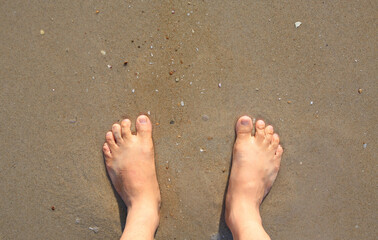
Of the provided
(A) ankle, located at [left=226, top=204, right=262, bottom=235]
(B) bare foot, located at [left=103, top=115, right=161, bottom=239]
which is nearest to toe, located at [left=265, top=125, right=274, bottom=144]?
(A) ankle, located at [left=226, top=204, right=262, bottom=235]

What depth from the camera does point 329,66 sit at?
69.3 inches

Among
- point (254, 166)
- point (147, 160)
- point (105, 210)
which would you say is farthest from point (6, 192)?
point (254, 166)

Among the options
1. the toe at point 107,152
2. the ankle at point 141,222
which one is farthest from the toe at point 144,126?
the ankle at point 141,222

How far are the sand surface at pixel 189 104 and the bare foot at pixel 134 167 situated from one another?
2.6 inches

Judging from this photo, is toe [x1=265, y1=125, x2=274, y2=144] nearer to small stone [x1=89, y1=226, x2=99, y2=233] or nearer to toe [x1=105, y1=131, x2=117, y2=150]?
toe [x1=105, y1=131, x2=117, y2=150]

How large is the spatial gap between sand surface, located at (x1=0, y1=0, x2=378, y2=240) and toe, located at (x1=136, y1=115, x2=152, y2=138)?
0.16 feet

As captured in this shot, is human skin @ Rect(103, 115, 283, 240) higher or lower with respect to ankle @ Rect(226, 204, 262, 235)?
higher

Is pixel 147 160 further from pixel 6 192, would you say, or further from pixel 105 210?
pixel 6 192

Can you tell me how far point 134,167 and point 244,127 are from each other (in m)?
0.82

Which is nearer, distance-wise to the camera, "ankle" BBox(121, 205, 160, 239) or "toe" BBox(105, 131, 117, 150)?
"ankle" BBox(121, 205, 160, 239)

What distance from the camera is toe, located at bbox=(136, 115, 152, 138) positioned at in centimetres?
177

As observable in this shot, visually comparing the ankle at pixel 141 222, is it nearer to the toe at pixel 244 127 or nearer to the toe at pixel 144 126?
the toe at pixel 144 126

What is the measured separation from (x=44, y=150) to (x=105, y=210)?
1.98ft

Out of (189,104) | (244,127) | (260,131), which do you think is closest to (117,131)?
(189,104)
